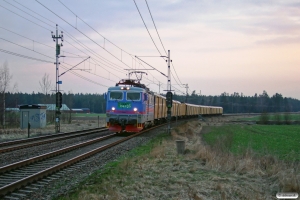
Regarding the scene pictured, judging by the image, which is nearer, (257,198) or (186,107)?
(257,198)

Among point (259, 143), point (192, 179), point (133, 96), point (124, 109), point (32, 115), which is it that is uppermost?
point (133, 96)

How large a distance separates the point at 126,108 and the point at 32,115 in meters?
13.0

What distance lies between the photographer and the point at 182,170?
41.8 ft

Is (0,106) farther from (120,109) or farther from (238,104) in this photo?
(238,104)

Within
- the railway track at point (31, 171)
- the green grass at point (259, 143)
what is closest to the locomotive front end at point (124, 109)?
the green grass at point (259, 143)

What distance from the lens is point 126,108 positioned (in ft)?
89.7

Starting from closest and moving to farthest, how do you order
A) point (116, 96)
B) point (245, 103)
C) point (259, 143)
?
point (116, 96) < point (259, 143) < point (245, 103)

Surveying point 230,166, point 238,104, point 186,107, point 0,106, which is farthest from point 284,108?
point 230,166

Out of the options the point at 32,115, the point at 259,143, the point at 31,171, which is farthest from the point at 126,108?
the point at 31,171

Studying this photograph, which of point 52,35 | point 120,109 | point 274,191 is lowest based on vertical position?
point 274,191

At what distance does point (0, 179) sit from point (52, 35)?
2510cm

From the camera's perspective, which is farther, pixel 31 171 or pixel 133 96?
pixel 133 96

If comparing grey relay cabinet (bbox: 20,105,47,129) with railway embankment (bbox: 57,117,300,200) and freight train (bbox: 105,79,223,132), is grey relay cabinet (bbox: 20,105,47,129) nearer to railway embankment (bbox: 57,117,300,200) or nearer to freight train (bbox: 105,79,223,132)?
freight train (bbox: 105,79,223,132)

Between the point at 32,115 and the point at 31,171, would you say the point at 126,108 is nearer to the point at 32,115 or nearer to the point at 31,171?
the point at 32,115
